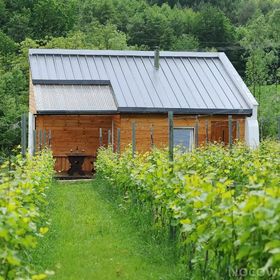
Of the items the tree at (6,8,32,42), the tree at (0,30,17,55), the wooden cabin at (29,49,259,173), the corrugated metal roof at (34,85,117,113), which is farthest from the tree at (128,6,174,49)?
the corrugated metal roof at (34,85,117,113)

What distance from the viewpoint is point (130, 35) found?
73750mm

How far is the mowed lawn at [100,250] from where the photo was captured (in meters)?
8.19

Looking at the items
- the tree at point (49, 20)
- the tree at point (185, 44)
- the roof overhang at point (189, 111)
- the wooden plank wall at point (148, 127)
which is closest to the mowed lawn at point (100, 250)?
the roof overhang at point (189, 111)

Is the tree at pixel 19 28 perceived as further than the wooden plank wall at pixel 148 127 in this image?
Yes

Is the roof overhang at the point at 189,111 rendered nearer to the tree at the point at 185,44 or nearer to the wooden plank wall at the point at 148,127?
the wooden plank wall at the point at 148,127

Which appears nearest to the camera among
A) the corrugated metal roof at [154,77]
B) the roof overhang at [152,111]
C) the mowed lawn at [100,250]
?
the mowed lawn at [100,250]

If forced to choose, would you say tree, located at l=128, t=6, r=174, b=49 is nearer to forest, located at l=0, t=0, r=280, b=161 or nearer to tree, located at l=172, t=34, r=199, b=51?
forest, located at l=0, t=0, r=280, b=161

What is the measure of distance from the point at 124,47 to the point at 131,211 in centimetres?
4114

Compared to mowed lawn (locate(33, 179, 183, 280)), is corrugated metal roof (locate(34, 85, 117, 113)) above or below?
above

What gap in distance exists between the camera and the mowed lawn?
8.19 metres

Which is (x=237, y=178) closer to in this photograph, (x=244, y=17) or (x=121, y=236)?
(x=121, y=236)

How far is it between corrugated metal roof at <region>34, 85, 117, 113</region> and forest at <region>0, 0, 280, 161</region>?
8.35 m

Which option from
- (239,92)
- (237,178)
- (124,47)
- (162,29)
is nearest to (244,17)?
(162,29)

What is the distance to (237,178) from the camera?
1134 cm
